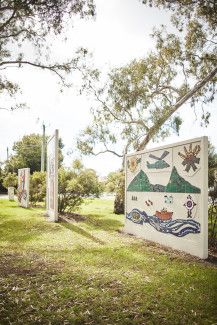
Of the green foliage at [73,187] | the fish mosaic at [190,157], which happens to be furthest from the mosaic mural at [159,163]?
the green foliage at [73,187]

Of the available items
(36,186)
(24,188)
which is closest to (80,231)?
(24,188)

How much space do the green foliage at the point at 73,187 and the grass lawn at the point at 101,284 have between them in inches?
238

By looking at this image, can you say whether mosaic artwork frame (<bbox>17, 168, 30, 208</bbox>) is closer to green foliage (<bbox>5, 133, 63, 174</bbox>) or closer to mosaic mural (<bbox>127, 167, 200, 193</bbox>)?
mosaic mural (<bbox>127, 167, 200, 193</bbox>)

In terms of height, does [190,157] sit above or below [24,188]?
above

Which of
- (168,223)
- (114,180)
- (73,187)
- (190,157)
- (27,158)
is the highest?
(27,158)

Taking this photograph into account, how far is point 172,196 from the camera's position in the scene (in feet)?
28.3

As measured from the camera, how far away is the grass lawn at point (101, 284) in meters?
4.38

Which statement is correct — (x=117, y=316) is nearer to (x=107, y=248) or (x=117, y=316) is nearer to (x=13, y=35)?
(x=107, y=248)

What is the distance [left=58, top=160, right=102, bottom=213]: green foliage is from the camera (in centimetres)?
1547

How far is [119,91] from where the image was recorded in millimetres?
18484

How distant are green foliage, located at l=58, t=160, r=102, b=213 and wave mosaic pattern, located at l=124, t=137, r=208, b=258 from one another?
15.8ft

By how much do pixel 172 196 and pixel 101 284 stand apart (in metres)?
3.72

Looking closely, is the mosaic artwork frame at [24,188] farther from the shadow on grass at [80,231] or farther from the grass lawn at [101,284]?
the grass lawn at [101,284]

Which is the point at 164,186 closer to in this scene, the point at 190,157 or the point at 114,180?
the point at 190,157
